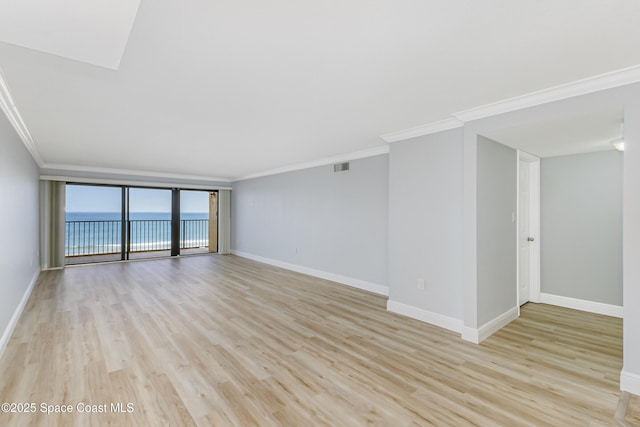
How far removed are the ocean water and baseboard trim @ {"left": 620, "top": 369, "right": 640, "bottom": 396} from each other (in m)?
9.07

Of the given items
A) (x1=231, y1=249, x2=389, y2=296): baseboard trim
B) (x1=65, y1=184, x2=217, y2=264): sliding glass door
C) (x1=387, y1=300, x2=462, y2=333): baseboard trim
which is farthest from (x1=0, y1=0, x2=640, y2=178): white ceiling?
(x1=65, y1=184, x2=217, y2=264): sliding glass door

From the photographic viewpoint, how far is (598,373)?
2398 millimetres

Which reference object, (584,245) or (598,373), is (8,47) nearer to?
(598,373)

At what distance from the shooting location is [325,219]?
18.7 ft

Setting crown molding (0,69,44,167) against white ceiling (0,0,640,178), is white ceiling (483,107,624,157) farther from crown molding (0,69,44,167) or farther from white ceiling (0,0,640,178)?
crown molding (0,69,44,167)

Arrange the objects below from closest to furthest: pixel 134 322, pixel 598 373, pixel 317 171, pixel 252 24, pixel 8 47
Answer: pixel 252 24 → pixel 8 47 → pixel 598 373 → pixel 134 322 → pixel 317 171

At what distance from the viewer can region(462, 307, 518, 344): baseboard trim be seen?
2994mm

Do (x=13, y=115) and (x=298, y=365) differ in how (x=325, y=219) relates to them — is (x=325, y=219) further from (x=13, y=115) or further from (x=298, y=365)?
(x=13, y=115)

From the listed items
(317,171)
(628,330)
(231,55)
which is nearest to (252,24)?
(231,55)

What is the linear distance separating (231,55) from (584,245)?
192 inches

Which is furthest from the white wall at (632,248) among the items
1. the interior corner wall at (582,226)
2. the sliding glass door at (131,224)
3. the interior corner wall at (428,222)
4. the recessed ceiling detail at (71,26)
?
the sliding glass door at (131,224)

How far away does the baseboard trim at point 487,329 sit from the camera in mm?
2994

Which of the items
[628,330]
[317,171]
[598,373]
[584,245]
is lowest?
[598,373]

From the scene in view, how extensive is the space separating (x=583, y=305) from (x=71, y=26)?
19.6 feet
